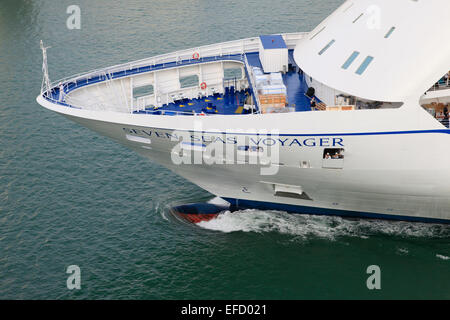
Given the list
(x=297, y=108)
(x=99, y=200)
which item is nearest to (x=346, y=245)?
(x=297, y=108)

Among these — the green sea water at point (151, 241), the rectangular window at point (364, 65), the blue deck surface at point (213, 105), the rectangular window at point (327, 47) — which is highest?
the rectangular window at point (327, 47)

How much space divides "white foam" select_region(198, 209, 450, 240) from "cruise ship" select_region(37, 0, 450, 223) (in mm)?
600

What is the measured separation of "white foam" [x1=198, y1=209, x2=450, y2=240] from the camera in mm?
27344

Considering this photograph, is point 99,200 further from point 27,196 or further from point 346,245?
point 346,245

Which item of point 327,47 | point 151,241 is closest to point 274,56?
point 327,47

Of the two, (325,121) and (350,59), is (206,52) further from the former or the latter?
(325,121)

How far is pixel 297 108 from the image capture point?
26.5m

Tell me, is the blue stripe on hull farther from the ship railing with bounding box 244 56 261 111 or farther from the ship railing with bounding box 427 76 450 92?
the ship railing with bounding box 427 76 450 92

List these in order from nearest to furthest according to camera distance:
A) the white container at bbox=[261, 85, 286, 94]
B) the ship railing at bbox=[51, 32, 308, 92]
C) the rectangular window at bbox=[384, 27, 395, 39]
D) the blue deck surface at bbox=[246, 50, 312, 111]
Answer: the rectangular window at bbox=[384, 27, 395, 39] < the white container at bbox=[261, 85, 286, 94] < the blue deck surface at bbox=[246, 50, 312, 111] < the ship railing at bbox=[51, 32, 308, 92]

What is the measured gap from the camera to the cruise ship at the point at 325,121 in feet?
76.5

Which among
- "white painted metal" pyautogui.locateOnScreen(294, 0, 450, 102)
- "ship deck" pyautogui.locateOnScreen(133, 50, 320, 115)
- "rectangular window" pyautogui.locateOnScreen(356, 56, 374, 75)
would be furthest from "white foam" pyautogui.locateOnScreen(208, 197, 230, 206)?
"rectangular window" pyautogui.locateOnScreen(356, 56, 374, 75)

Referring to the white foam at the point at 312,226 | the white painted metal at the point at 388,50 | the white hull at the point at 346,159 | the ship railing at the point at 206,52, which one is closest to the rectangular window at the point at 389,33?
the white painted metal at the point at 388,50

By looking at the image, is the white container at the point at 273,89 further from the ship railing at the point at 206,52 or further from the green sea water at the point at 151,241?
the green sea water at the point at 151,241

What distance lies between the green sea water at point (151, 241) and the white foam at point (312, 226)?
0.05 m
